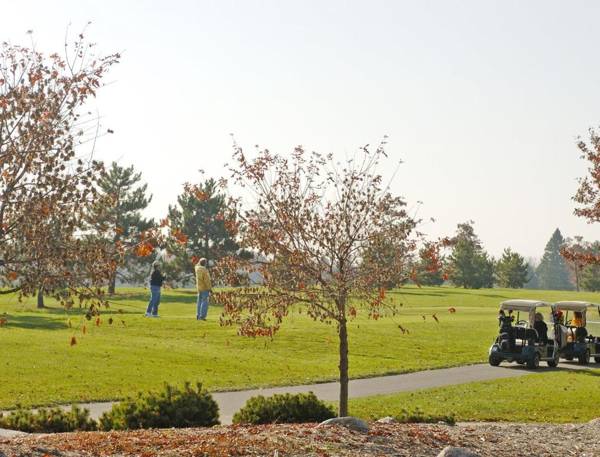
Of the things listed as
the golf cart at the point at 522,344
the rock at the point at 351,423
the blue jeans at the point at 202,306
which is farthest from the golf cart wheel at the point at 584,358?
the rock at the point at 351,423

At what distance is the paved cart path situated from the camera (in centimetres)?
1818

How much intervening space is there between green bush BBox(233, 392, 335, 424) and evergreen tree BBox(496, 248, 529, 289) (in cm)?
9458

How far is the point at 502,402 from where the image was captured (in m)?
20.0

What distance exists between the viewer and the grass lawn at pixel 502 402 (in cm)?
1828

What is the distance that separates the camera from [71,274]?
10383 mm

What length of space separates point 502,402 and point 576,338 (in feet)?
35.3

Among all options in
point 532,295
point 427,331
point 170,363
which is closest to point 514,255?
point 532,295

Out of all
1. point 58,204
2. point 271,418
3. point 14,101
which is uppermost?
point 14,101

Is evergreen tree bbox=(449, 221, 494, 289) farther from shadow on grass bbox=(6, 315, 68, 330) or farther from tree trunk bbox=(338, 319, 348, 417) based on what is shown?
tree trunk bbox=(338, 319, 348, 417)

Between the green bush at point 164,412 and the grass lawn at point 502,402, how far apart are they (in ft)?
13.9

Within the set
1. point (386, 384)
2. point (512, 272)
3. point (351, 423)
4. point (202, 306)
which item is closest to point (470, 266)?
point (512, 272)

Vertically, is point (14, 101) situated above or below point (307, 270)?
above

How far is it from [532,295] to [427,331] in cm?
4040

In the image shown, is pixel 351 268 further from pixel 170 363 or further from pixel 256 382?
pixel 170 363
